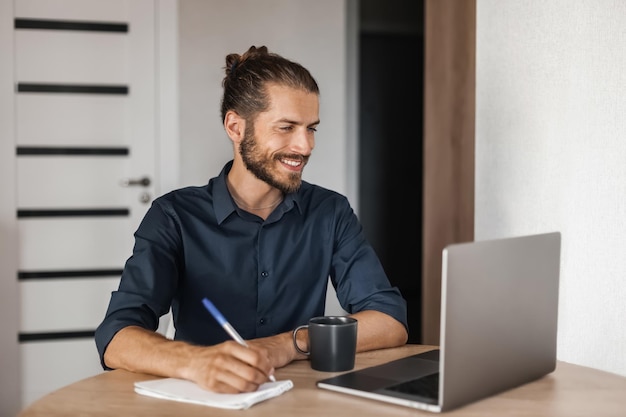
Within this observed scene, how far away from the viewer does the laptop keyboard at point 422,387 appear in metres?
1.17

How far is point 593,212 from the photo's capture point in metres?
1.94

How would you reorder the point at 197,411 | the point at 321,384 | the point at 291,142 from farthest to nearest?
the point at 291,142, the point at 321,384, the point at 197,411

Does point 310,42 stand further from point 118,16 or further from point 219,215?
point 219,215

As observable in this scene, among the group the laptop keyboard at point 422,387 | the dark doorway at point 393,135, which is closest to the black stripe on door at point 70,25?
the dark doorway at point 393,135

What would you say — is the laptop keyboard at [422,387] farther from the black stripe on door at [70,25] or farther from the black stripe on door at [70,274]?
the black stripe on door at [70,25]

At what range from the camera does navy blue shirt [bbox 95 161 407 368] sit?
181 centimetres

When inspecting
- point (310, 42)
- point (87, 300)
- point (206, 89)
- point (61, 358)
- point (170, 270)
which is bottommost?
point (61, 358)

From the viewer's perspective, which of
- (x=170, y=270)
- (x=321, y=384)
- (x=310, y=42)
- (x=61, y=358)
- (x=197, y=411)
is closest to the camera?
(x=197, y=411)

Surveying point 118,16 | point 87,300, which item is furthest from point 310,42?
point 87,300

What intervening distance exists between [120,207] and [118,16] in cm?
85

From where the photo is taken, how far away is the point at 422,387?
3.96 feet

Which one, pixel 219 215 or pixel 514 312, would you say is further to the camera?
pixel 219 215

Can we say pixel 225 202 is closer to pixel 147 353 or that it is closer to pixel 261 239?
pixel 261 239

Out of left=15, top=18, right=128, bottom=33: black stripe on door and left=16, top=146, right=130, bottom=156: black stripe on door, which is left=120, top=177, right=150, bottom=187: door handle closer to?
left=16, top=146, right=130, bottom=156: black stripe on door
